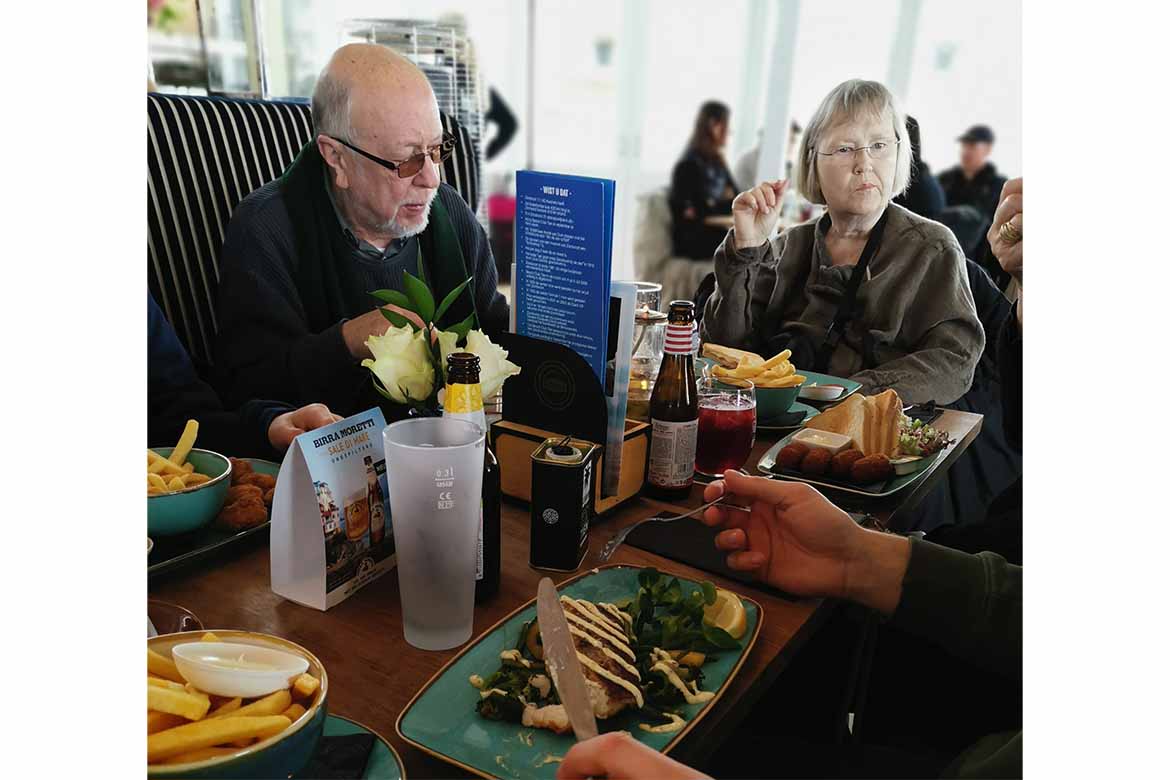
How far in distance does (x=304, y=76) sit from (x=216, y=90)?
302cm

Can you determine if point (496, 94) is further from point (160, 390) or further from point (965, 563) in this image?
point (965, 563)

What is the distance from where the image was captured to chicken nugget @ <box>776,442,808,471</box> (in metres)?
1.33

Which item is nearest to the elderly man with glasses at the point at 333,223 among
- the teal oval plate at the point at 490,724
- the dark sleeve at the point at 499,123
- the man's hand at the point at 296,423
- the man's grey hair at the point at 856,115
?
the man's hand at the point at 296,423

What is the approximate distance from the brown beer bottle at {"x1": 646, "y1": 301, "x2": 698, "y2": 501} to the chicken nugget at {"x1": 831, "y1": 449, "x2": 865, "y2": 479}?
0.74ft

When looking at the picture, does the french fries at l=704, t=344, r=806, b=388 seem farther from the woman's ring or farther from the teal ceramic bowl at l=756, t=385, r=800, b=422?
the woman's ring

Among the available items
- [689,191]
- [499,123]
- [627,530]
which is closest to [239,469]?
[627,530]

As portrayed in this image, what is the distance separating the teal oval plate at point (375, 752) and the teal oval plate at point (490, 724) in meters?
0.03

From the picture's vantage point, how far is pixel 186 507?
3.27ft

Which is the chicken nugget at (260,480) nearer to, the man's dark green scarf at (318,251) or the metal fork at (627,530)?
the metal fork at (627,530)

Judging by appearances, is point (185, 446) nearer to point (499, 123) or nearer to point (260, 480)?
point (260, 480)

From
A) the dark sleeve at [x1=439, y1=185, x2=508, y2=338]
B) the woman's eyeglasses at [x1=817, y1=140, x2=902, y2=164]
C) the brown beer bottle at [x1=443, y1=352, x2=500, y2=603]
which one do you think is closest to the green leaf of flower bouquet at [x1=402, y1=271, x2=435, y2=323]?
the brown beer bottle at [x1=443, y1=352, x2=500, y2=603]

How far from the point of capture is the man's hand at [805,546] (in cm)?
101

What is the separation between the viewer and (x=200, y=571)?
0.99 m
